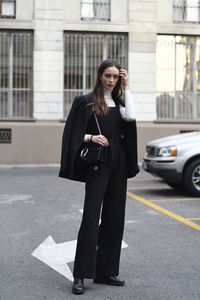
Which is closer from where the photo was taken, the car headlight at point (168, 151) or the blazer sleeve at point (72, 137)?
the blazer sleeve at point (72, 137)

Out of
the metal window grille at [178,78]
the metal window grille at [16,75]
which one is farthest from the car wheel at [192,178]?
the metal window grille at [16,75]

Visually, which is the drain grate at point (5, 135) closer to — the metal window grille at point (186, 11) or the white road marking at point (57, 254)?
the metal window grille at point (186, 11)

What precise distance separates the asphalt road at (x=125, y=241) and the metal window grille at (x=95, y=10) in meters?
9.10

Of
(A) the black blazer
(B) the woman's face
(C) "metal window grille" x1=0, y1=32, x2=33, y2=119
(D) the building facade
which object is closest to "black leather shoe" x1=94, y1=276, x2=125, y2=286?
(A) the black blazer

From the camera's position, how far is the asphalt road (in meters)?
4.37

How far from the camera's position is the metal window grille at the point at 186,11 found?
1905cm

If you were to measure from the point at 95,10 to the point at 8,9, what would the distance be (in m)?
3.02

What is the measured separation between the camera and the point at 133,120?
14.4 feet

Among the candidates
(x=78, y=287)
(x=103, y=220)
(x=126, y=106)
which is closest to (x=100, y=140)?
(x=126, y=106)

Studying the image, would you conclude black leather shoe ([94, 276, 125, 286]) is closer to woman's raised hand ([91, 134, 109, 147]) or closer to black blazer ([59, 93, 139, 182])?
black blazer ([59, 93, 139, 182])

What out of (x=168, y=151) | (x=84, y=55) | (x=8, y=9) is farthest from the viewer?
(x=84, y=55)

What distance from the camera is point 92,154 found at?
4312 mm

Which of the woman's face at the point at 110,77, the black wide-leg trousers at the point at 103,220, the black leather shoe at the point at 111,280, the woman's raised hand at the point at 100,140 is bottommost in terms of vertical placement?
the black leather shoe at the point at 111,280

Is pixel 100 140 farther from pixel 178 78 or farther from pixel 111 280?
pixel 178 78
